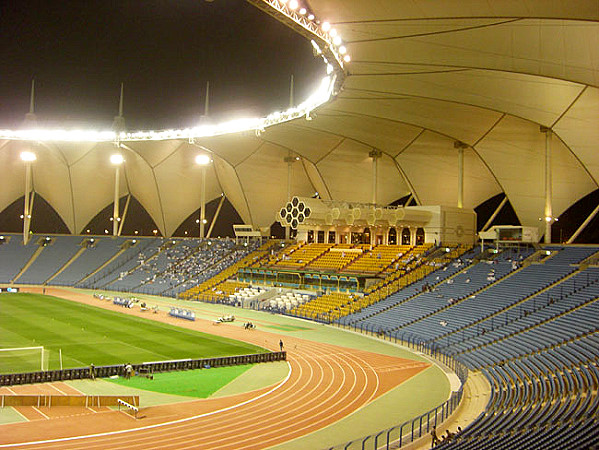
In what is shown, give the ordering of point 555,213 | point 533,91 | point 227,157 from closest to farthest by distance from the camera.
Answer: point 533,91 < point 555,213 < point 227,157

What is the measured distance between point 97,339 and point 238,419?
51.5ft

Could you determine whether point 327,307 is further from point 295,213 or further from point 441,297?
point 295,213

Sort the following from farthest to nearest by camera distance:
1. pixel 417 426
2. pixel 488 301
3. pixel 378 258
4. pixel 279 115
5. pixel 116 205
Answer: pixel 116 205 → pixel 279 115 → pixel 378 258 → pixel 488 301 → pixel 417 426

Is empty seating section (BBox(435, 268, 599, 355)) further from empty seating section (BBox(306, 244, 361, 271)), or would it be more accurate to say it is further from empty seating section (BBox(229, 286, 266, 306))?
empty seating section (BBox(229, 286, 266, 306))

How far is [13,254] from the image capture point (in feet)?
230

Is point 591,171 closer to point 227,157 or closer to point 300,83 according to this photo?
point 300,83

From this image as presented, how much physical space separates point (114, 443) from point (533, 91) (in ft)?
83.2

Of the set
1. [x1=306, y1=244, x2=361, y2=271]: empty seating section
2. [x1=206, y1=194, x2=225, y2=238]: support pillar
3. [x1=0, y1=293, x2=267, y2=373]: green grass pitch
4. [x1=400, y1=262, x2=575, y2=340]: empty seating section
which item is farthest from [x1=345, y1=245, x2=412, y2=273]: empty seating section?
[x1=206, y1=194, x2=225, y2=238]: support pillar

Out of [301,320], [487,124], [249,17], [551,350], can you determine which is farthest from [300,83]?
[551,350]

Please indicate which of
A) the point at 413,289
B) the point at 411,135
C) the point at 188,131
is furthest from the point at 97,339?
the point at 188,131

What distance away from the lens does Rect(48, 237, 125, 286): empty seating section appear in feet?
217

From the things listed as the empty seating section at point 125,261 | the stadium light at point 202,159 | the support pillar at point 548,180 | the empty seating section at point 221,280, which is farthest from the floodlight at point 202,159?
the support pillar at point 548,180

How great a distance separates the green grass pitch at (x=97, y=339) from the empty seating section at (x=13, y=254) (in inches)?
1068

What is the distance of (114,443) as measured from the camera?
14984mm
